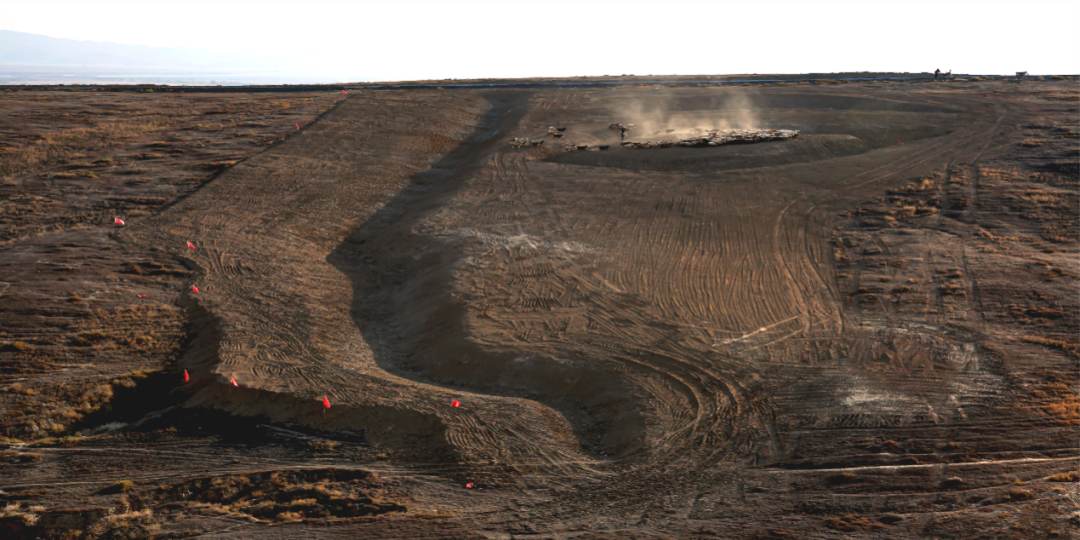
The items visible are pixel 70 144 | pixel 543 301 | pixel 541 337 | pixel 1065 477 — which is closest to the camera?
pixel 1065 477

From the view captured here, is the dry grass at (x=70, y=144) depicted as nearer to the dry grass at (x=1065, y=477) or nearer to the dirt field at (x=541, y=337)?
the dirt field at (x=541, y=337)

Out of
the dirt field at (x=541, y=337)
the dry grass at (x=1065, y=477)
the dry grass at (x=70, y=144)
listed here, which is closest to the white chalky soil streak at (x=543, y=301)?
the dirt field at (x=541, y=337)

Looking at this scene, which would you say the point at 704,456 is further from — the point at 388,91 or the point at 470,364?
the point at 388,91

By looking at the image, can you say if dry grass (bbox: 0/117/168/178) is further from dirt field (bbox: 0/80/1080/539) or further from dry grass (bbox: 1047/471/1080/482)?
dry grass (bbox: 1047/471/1080/482)

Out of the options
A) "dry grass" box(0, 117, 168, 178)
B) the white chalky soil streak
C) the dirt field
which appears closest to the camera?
the dirt field

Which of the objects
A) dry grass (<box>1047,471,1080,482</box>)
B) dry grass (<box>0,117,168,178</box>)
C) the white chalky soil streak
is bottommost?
dry grass (<box>1047,471,1080,482</box>)

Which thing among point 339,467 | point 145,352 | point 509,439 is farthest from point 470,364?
point 145,352

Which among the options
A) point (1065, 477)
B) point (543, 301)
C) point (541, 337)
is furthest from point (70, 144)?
point (1065, 477)

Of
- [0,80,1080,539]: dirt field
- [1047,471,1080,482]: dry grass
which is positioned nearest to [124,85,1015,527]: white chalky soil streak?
[0,80,1080,539]: dirt field

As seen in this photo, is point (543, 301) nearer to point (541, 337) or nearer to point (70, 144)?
point (541, 337)
